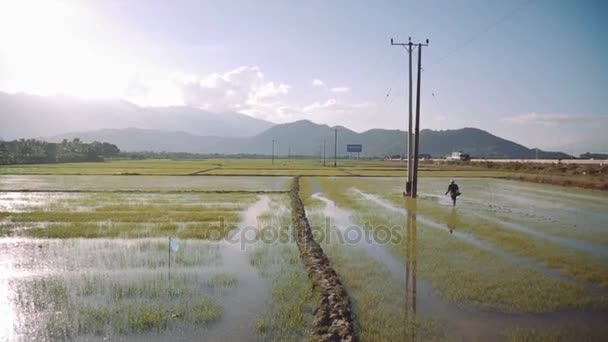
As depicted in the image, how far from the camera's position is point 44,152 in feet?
250

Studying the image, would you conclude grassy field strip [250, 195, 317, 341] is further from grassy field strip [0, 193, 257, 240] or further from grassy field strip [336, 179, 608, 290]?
grassy field strip [336, 179, 608, 290]

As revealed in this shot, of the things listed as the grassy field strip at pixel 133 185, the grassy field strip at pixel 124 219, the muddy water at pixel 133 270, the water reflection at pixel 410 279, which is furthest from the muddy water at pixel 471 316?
the grassy field strip at pixel 133 185

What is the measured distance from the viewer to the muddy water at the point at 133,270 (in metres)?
5.71

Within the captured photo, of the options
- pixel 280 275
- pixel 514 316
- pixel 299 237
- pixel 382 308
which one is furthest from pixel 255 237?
pixel 514 316

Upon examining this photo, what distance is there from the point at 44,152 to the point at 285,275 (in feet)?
274

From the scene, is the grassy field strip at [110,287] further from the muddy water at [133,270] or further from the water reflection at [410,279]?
the water reflection at [410,279]

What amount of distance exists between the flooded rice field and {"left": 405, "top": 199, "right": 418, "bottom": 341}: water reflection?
0.12 feet

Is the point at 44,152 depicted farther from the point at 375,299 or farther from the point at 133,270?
the point at 375,299

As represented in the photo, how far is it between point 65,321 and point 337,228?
29.3 feet

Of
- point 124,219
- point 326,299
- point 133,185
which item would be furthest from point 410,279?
point 133,185

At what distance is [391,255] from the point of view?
10.0 m

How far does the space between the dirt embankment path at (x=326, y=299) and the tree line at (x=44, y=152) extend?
67692 mm

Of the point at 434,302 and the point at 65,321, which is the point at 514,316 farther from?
the point at 65,321

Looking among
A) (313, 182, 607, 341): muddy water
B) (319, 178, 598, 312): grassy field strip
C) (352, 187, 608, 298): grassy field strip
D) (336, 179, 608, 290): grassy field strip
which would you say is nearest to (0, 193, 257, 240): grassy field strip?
(313, 182, 607, 341): muddy water
